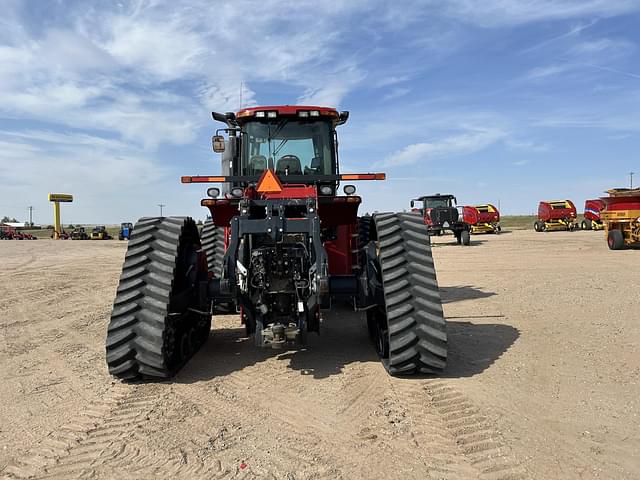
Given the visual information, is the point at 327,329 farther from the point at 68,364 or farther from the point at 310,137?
the point at 68,364

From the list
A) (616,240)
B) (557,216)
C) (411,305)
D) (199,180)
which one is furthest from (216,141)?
A: (557,216)

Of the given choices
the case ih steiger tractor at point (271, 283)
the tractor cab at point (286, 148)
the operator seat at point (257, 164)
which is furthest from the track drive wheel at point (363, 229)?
the operator seat at point (257, 164)

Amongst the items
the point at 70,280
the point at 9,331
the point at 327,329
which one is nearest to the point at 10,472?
the point at 327,329

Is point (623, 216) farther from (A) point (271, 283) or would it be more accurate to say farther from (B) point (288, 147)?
(A) point (271, 283)

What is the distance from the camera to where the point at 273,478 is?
312cm

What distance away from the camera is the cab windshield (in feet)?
23.5

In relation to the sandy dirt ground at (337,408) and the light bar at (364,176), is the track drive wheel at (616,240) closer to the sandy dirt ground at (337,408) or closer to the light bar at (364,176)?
the sandy dirt ground at (337,408)

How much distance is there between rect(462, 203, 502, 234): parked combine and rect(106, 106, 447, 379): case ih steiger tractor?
3069 centimetres

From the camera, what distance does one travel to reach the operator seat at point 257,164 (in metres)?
7.22

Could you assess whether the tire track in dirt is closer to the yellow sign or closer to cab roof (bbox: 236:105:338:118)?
cab roof (bbox: 236:105:338:118)

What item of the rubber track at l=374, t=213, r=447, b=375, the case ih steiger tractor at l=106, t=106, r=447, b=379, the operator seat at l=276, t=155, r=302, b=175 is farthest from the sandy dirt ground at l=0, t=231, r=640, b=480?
the operator seat at l=276, t=155, r=302, b=175

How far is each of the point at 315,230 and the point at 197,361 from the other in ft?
6.63

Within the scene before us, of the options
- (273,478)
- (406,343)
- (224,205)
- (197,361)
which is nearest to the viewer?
(273,478)

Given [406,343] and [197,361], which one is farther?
[197,361]
